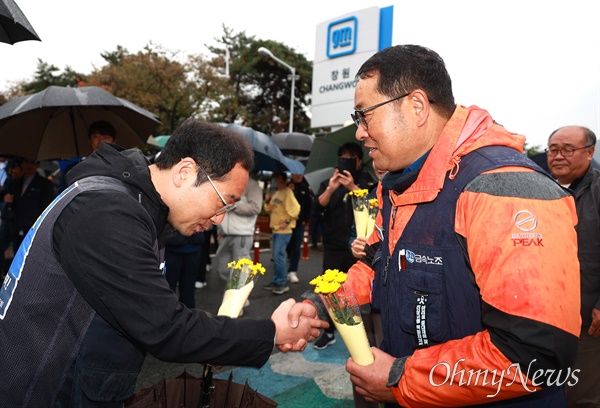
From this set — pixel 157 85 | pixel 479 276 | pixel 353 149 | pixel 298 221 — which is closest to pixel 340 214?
pixel 353 149

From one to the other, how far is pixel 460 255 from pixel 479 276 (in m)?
0.13

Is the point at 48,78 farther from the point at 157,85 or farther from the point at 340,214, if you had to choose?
the point at 340,214

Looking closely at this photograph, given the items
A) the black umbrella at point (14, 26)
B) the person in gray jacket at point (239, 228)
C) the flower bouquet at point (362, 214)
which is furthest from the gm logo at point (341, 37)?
the black umbrella at point (14, 26)

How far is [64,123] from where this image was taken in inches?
231

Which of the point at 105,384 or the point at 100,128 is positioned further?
the point at 100,128

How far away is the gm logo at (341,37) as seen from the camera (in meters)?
12.5

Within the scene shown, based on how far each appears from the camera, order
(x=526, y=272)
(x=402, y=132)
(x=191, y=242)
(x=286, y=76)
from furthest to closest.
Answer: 1. (x=286, y=76)
2. (x=191, y=242)
3. (x=402, y=132)
4. (x=526, y=272)

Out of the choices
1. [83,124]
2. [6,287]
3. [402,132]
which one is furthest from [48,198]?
[402,132]

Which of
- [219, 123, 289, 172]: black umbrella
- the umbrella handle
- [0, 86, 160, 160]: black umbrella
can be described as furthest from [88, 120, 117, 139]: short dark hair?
the umbrella handle

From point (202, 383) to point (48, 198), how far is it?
5.99m

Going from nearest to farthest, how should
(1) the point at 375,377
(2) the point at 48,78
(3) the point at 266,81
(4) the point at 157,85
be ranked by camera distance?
1. (1) the point at 375,377
2. (4) the point at 157,85
3. (3) the point at 266,81
4. (2) the point at 48,78

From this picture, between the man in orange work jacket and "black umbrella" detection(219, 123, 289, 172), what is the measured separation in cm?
476

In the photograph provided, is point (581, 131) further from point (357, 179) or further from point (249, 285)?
point (249, 285)

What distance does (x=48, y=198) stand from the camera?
6.61m
